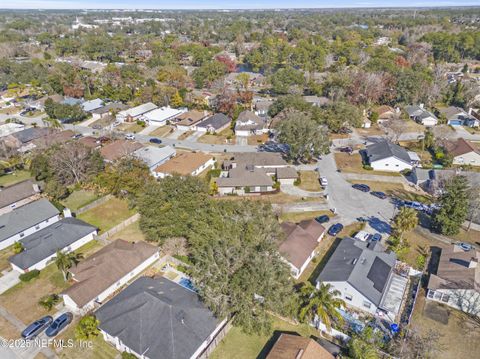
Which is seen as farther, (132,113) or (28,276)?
(132,113)

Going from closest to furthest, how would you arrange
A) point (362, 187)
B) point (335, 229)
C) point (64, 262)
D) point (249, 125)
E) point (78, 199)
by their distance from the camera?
point (64, 262)
point (335, 229)
point (78, 199)
point (362, 187)
point (249, 125)

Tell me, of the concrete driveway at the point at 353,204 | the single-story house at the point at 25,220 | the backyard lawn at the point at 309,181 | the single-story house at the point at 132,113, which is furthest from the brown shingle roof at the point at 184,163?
the single-story house at the point at 132,113

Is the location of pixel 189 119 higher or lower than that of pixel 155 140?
higher

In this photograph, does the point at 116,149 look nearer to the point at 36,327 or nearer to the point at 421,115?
the point at 36,327

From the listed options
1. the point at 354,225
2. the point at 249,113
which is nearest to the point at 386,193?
the point at 354,225

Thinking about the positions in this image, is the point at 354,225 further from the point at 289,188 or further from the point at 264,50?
the point at 264,50

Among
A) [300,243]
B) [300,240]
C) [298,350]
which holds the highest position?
[298,350]

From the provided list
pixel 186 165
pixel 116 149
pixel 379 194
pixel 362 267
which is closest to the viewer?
pixel 362 267

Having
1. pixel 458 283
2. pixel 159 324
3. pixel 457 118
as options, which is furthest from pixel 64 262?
pixel 457 118
